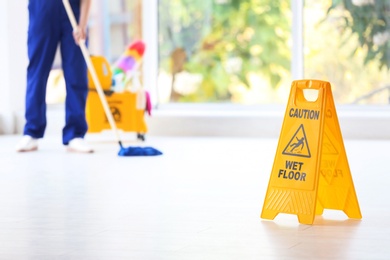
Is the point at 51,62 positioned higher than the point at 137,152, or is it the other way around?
the point at 51,62

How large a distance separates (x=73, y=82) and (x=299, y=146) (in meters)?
2.50

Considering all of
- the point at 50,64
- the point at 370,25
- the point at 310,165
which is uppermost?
the point at 370,25

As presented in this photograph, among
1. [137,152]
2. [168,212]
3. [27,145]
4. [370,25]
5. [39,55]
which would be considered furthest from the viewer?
[370,25]

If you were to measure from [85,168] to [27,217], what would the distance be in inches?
57.0

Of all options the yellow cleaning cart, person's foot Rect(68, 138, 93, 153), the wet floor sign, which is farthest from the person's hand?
the wet floor sign

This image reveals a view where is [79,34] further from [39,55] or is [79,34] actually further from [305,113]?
[305,113]

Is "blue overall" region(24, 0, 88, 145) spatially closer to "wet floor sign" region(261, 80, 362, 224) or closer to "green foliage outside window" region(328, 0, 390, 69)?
"green foliage outside window" region(328, 0, 390, 69)

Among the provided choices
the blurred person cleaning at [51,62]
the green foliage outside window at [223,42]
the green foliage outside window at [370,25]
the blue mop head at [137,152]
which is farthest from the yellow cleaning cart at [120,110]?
the green foliage outside window at [370,25]

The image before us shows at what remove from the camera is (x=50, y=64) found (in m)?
5.18

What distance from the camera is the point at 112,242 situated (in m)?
2.50

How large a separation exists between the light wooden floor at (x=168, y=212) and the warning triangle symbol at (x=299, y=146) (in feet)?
0.68

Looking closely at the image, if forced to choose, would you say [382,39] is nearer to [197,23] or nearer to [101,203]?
[197,23]

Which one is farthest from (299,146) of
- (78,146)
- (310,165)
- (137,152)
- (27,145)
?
(27,145)

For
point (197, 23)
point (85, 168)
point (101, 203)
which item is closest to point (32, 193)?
point (101, 203)
